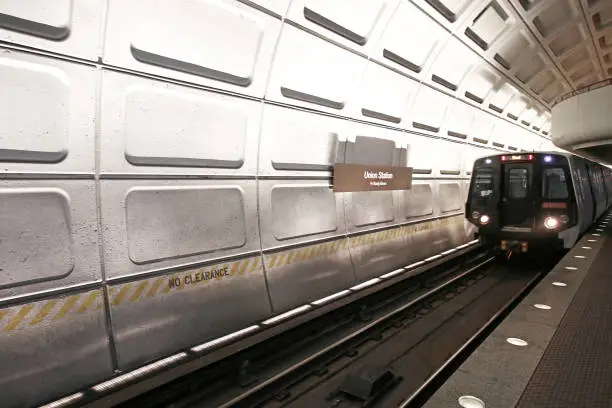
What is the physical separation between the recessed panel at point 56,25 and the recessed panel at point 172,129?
301mm

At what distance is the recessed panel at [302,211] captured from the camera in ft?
16.4

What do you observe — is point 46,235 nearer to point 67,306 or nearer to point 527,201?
point 67,306

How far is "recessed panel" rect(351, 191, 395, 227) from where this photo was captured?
6.41 metres

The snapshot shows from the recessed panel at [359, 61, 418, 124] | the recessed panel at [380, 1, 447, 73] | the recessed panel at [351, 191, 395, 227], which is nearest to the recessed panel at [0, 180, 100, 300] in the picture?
the recessed panel at [351, 191, 395, 227]

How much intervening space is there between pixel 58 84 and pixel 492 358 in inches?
180

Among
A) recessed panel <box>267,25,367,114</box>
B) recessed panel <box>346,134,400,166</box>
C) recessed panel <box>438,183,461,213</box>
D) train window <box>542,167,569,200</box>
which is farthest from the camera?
recessed panel <box>438,183,461,213</box>

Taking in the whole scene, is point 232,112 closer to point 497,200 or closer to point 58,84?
point 58,84

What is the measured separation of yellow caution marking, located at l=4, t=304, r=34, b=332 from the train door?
926 centimetres

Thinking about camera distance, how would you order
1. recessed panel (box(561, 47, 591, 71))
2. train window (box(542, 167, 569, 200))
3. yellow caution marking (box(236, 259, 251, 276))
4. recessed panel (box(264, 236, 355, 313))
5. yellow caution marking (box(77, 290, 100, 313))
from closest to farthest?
yellow caution marking (box(77, 290, 100, 313)) < yellow caution marking (box(236, 259, 251, 276)) < recessed panel (box(264, 236, 355, 313)) < train window (box(542, 167, 569, 200)) < recessed panel (box(561, 47, 591, 71))

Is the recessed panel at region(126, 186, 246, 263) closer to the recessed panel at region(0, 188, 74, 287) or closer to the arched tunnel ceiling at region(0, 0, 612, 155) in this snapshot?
the recessed panel at region(0, 188, 74, 287)

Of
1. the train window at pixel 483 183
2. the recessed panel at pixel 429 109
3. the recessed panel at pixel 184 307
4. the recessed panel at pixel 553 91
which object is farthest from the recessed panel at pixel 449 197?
the recessed panel at pixel 553 91

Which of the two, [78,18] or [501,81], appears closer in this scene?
[78,18]

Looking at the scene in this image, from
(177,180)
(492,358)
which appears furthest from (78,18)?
(492,358)

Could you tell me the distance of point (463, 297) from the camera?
23.9 ft
